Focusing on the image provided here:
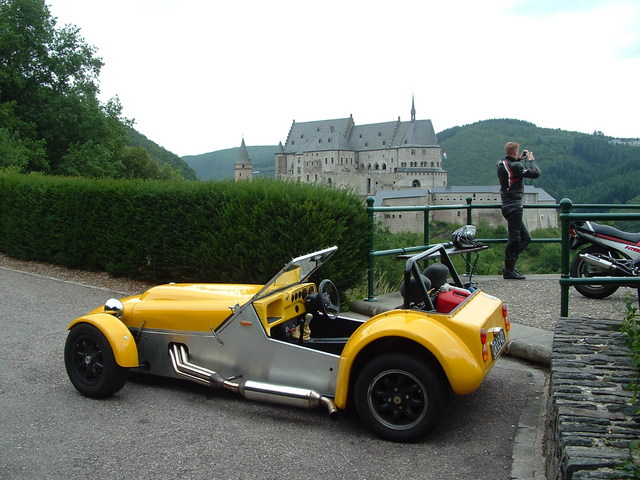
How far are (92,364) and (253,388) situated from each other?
4.84ft

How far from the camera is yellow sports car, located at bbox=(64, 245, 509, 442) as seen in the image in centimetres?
425

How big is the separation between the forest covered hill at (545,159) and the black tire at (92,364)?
83.0ft

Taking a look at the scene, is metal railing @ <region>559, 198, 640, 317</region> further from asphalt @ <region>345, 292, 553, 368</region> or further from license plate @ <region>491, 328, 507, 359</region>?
license plate @ <region>491, 328, 507, 359</region>

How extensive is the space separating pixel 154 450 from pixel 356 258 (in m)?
5.31

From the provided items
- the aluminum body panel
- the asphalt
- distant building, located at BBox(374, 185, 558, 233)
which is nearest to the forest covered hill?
distant building, located at BBox(374, 185, 558, 233)

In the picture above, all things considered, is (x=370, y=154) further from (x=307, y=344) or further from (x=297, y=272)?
(x=307, y=344)

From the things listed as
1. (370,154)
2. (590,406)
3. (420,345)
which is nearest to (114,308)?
(420,345)

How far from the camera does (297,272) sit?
213 inches

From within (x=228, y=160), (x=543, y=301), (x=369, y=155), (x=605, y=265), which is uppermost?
(x=369, y=155)

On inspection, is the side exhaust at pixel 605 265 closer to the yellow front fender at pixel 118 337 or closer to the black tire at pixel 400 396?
the black tire at pixel 400 396

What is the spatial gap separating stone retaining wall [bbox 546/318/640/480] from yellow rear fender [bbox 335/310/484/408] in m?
0.56

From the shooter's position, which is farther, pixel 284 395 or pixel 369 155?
pixel 369 155

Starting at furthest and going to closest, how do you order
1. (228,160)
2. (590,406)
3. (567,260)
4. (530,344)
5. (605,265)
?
(228,160) → (605,265) → (567,260) → (530,344) → (590,406)

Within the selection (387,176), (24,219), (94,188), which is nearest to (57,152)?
(24,219)
